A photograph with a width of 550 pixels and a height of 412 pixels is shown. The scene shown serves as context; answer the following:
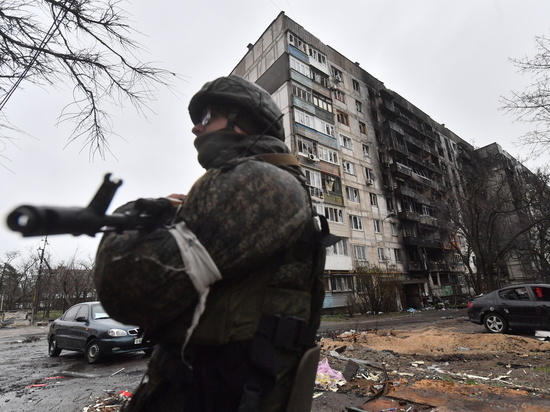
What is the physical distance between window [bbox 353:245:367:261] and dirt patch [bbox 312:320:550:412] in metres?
19.0

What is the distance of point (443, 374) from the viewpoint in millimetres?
4977

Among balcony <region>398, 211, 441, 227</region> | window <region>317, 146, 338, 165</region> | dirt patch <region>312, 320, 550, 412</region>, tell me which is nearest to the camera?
dirt patch <region>312, 320, 550, 412</region>

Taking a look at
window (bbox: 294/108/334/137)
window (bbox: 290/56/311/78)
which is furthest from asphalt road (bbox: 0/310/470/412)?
window (bbox: 290/56/311/78)

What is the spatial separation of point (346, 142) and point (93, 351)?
2825 centimetres

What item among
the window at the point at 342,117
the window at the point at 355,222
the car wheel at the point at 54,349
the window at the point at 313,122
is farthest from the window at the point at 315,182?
the car wheel at the point at 54,349

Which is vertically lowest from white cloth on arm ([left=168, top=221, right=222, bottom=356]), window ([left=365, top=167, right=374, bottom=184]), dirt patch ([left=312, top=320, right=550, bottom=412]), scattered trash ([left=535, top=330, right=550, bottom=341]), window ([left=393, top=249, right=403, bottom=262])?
scattered trash ([left=535, top=330, right=550, bottom=341])

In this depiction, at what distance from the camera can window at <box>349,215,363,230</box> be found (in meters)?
28.2

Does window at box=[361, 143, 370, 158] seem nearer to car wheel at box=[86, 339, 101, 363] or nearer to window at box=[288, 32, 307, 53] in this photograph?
window at box=[288, 32, 307, 53]

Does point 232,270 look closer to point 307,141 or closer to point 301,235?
point 301,235

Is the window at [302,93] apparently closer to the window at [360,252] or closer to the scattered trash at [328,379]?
the window at [360,252]

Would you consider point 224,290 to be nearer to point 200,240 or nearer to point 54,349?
point 200,240

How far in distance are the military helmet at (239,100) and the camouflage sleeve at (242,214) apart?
1.37 feet

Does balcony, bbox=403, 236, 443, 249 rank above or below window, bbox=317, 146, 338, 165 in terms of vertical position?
below

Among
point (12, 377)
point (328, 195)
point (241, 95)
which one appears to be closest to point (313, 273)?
point (241, 95)
